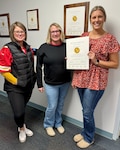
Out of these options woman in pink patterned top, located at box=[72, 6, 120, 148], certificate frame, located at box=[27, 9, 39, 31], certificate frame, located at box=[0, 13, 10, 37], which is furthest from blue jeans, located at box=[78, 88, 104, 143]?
certificate frame, located at box=[0, 13, 10, 37]

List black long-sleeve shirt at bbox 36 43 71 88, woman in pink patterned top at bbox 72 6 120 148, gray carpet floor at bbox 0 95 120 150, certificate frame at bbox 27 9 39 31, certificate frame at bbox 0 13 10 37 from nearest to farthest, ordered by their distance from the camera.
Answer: woman in pink patterned top at bbox 72 6 120 148 → black long-sleeve shirt at bbox 36 43 71 88 → gray carpet floor at bbox 0 95 120 150 → certificate frame at bbox 27 9 39 31 → certificate frame at bbox 0 13 10 37

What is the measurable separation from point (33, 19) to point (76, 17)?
2.49ft

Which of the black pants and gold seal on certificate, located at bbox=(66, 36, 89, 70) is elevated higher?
gold seal on certificate, located at bbox=(66, 36, 89, 70)

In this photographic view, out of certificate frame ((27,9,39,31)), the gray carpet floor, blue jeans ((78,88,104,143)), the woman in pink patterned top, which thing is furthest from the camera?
certificate frame ((27,9,39,31))

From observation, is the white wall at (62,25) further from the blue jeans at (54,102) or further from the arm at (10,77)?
the arm at (10,77)

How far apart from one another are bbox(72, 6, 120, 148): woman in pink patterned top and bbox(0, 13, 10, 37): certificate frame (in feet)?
5.67

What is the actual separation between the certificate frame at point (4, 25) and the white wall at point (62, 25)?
0.08 m

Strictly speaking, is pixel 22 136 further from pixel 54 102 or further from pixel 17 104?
pixel 54 102

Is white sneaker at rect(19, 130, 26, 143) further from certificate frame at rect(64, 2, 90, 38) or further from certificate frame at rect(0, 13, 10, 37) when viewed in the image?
certificate frame at rect(0, 13, 10, 37)

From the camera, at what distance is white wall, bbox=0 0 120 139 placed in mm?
1627

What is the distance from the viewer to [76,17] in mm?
1848

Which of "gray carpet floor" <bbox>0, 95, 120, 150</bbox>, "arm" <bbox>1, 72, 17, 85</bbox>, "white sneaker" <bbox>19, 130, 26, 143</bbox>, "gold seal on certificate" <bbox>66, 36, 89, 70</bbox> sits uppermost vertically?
"gold seal on certificate" <bbox>66, 36, 89, 70</bbox>

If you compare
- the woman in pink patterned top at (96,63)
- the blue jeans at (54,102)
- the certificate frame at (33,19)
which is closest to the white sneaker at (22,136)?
the blue jeans at (54,102)

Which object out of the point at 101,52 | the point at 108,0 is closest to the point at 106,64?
the point at 101,52
